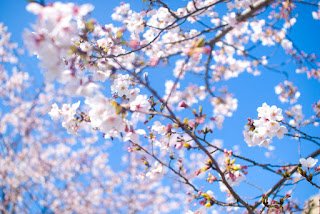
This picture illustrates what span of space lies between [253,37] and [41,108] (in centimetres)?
939

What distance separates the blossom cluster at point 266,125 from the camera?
1761 mm

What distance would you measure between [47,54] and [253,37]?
250 inches

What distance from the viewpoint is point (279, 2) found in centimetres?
413

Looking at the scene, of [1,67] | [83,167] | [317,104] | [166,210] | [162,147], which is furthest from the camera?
[166,210]

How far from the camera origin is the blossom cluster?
1761mm

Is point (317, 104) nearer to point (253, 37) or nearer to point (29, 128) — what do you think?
point (253, 37)

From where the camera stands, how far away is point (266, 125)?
1.76 meters

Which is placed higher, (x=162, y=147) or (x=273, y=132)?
(x=273, y=132)

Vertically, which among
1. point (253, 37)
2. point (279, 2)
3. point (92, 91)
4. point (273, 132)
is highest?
point (253, 37)

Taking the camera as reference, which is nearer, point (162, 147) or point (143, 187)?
point (162, 147)

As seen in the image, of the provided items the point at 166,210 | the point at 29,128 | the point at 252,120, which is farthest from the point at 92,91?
the point at 166,210

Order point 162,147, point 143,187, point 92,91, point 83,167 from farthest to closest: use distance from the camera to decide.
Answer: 1. point 143,187
2. point 83,167
3. point 162,147
4. point 92,91

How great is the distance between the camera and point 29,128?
8.89m

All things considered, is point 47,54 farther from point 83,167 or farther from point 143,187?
point 143,187
